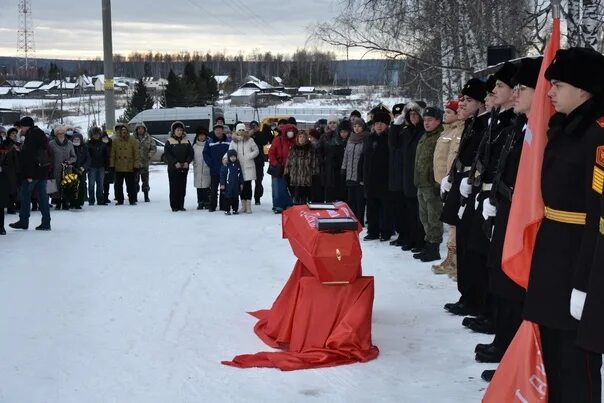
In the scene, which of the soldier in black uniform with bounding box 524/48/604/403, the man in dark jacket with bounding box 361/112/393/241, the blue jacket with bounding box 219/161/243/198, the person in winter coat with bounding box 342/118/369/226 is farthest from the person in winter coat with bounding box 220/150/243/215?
the soldier in black uniform with bounding box 524/48/604/403

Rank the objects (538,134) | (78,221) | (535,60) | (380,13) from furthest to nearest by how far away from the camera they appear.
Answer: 1. (380,13)
2. (78,221)
3. (535,60)
4. (538,134)

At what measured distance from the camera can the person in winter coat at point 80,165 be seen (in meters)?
15.4

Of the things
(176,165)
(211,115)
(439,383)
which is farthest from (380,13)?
(211,115)

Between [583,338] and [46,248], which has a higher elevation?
[583,338]

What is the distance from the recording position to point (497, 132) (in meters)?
5.79

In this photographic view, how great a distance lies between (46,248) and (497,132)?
272 inches

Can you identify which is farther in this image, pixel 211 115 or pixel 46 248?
pixel 211 115

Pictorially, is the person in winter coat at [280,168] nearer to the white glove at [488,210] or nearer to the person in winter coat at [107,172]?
the person in winter coat at [107,172]

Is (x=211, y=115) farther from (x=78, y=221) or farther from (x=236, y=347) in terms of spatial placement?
(x=236, y=347)

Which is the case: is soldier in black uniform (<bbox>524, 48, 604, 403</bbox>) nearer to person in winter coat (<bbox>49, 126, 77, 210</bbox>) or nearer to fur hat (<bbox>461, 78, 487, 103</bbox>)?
fur hat (<bbox>461, 78, 487, 103</bbox>)

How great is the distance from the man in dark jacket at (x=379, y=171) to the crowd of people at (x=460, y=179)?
0.06 feet

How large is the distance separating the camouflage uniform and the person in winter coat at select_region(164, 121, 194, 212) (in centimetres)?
674

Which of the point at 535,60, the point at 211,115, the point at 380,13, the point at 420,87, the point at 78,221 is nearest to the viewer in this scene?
the point at 535,60

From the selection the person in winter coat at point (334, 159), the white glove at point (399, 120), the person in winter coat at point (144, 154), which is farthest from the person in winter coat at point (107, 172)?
the white glove at point (399, 120)
